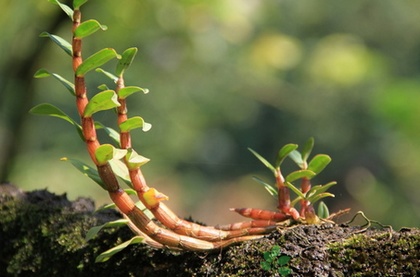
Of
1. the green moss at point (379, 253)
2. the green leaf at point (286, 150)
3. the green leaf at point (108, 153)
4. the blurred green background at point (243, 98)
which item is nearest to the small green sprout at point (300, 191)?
the green leaf at point (286, 150)

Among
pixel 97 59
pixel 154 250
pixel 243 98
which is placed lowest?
pixel 243 98

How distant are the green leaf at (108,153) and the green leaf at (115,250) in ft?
0.41

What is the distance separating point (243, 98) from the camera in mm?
11047

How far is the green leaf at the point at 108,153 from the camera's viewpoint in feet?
3.05

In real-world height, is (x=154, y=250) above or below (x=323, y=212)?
below

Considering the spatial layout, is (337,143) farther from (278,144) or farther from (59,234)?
(59,234)

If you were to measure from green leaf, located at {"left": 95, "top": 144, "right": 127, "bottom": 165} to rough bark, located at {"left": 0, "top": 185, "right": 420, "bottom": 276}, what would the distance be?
0.59 ft

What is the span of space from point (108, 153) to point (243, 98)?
400 inches

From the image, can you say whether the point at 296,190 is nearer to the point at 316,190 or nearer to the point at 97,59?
the point at 316,190

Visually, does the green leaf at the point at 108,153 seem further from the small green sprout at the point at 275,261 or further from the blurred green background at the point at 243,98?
the blurred green background at the point at 243,98

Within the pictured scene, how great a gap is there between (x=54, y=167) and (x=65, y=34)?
3622 millimetres

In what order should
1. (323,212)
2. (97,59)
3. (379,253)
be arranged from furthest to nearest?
1. (323,212)
2. (97,59)
3. (379,253)

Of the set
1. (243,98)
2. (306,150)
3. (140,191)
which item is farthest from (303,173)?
(243,98)

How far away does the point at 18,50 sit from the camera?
3.47m
